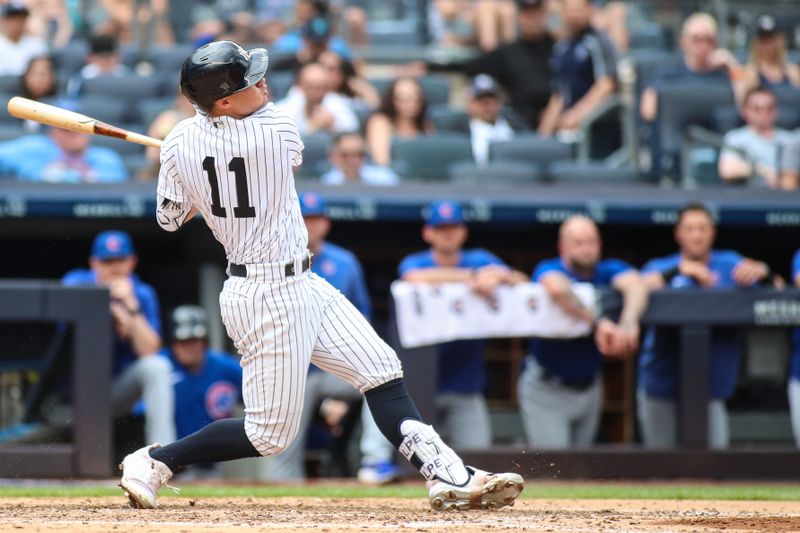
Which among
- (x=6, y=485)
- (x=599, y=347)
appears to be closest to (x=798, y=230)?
(x=599, y=347)

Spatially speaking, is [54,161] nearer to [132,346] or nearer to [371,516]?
[132,346]

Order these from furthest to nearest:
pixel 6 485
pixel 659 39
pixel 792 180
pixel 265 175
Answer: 1. pixel 659 39
2. pixel 792 180
3. pixel 6 485
4. pixel 265 175

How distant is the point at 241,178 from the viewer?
4301mm

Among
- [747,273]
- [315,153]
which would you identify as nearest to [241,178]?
[747,273]

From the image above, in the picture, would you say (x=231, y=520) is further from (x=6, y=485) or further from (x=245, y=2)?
(x=245, y=2)

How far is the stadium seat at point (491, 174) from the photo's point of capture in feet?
26.8

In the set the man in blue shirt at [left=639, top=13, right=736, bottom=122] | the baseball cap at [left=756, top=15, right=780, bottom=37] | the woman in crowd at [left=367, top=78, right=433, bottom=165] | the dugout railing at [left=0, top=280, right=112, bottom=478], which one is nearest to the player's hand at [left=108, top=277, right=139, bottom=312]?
the dugout railing at [left=0, top=280, right=112, bottom=478]

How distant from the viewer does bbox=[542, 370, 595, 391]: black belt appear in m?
7.07

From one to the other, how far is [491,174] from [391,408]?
3792mm

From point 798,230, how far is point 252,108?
5.27 meters

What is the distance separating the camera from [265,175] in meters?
4.32

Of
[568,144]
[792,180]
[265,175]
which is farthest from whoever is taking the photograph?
[568,144]

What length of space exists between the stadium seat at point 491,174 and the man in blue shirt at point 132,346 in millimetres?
2110

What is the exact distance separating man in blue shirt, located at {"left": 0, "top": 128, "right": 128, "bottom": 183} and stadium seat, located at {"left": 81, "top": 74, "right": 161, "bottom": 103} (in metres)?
1.35
